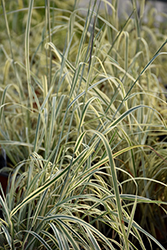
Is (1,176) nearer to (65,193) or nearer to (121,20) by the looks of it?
(65,193)

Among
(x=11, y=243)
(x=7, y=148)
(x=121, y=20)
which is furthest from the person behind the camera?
(x=121, y=20)

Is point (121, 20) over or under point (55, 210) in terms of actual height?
over

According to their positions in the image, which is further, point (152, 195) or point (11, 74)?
point (11, 74)

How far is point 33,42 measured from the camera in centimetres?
210

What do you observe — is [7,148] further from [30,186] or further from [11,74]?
[11,74]

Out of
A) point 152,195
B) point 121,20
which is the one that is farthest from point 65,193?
point 121,20

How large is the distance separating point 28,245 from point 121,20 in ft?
8.00

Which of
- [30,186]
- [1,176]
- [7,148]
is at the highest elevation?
[30,186]

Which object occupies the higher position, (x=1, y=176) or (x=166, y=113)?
(x=166, y=113)

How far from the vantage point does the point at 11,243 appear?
65 centimetres

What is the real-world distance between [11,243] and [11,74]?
144cm

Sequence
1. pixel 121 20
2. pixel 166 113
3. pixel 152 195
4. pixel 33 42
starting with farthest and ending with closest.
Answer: pixel 121 20 → pixel 33 42 → pixel 166 113 → pixel 152 195

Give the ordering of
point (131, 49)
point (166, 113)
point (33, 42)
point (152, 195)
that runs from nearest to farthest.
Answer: point (152, 195)
point (166, 113)
point (131, 49)
point (33, 42)

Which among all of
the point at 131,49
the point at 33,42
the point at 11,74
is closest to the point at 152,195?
the point at 131,49
